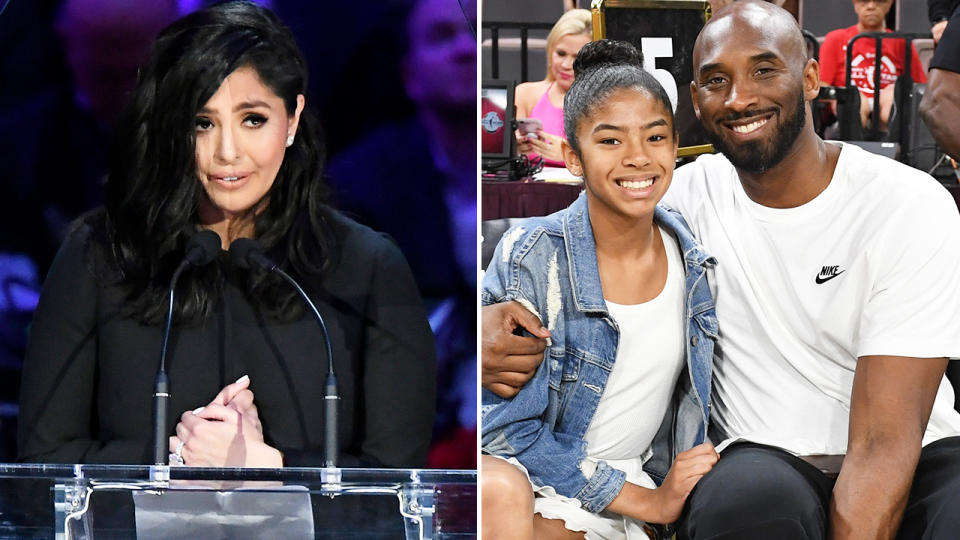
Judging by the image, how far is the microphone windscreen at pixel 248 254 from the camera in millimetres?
2016

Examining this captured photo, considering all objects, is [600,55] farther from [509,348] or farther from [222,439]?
[222,439]

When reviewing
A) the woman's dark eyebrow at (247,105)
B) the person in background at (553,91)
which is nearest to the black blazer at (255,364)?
the woman's dark eyebrow at (247,105)

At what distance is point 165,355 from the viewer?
201 cm

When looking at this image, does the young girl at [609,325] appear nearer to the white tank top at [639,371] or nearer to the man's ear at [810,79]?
the white tank top at [639,371]

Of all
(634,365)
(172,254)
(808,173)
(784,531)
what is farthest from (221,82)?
(784,531)

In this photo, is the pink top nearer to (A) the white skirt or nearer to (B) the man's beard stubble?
(B) the man's beard stubble

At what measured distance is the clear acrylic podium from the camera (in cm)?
182

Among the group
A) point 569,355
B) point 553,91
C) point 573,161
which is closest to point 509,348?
point 569,355

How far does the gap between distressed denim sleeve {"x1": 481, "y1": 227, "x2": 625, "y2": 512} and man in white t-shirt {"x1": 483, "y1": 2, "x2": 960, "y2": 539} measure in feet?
0.13

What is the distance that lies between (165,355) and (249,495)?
12.9 inches

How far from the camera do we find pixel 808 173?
2.17m

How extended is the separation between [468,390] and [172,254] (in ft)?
1.99

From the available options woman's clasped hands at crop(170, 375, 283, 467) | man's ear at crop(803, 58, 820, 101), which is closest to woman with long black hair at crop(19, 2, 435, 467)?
woman's clasped hands at crop(170, 375, 283, 467)

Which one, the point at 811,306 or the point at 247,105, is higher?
the point at 247,105
